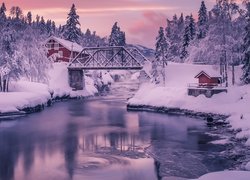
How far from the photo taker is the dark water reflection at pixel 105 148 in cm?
2227

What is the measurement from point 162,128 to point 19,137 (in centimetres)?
1412

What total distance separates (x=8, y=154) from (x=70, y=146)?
4.90 m

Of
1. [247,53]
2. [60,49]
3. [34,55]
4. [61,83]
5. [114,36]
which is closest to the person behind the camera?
[247,53]

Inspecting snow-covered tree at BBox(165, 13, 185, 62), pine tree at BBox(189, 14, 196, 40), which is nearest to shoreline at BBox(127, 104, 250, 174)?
pine tree at BBox(189, 14, 196, 40)

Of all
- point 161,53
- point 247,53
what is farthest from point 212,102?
point 161,53

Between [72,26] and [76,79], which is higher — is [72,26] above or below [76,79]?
above

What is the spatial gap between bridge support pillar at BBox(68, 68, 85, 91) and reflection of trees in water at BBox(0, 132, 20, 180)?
42.0 m

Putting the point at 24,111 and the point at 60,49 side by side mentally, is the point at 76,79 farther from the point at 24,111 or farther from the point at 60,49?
the point at 24,111

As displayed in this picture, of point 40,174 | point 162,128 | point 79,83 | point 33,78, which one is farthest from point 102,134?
point 79,83

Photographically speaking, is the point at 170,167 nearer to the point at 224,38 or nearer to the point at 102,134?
the point at 102,134

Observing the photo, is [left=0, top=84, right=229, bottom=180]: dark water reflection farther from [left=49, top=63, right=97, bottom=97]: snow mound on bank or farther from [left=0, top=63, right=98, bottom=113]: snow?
[left=49, top=63, right=97, bottom=97]: snow mound on bank

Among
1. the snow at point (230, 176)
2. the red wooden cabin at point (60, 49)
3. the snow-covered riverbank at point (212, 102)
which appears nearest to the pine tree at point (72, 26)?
the red wooden cabin at point (60, 49)

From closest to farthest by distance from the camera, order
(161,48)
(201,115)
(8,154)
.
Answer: (8,154) < (201,115) < (161,48)

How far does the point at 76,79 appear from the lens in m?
78.1
